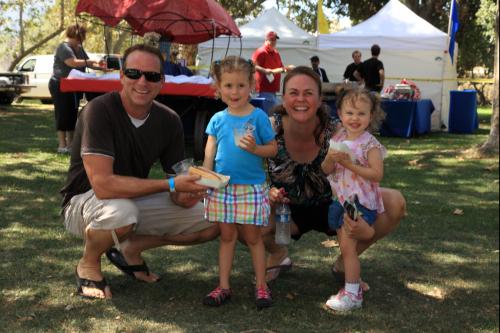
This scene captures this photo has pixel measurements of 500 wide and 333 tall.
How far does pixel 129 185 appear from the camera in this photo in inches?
132

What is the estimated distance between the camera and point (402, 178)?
7.71 m

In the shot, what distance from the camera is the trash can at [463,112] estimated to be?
14438 mm

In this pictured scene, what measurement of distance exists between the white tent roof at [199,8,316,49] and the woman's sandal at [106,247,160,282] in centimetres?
1334

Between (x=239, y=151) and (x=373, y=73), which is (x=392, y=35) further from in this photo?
(x=239, y=151)

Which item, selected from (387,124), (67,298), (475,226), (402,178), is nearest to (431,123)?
(387,124)

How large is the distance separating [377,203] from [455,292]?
72cm

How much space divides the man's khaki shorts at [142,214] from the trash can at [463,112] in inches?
466

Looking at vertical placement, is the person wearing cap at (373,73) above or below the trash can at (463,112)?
above

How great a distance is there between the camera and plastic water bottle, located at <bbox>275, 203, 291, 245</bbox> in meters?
3.60

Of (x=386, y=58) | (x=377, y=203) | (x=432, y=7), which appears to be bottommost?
(x=377, y=203)

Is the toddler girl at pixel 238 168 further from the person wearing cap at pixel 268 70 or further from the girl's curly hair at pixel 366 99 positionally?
the person wearing cap at pixel 268 70

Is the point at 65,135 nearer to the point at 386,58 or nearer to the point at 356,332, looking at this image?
the point at 356,332

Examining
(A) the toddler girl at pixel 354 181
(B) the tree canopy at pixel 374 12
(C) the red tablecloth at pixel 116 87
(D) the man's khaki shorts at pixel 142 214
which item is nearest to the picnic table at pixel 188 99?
(C) the red tablecloth at pixel 116 87

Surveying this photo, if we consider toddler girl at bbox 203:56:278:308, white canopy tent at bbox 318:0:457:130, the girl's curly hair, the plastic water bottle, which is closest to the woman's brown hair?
the girl's curly hair
